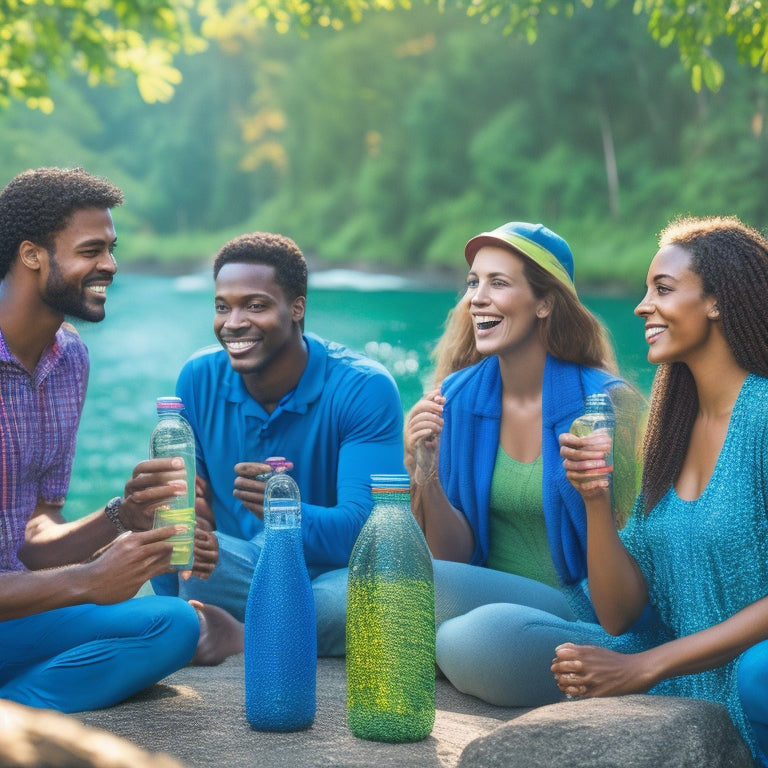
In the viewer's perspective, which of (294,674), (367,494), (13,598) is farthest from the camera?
(367,494)

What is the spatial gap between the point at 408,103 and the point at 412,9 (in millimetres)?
1127

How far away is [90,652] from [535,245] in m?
1.99

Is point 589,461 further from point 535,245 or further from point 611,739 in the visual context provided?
point 535,245

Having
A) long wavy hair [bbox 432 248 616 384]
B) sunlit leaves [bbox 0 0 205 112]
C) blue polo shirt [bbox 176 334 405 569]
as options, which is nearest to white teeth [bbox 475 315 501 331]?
long wavy hair [bbox 432 248 616 384]

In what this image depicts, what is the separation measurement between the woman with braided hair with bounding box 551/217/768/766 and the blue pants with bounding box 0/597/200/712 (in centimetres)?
111

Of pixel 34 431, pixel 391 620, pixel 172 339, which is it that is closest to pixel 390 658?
pixel 391 620

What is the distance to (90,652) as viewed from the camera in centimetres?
315

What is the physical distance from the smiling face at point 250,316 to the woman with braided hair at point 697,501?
5.19 feet

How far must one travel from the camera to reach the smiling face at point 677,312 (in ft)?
9.88

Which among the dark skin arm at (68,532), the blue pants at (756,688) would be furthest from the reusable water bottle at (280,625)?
the blue pants at (756,688)

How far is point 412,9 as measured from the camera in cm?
1349

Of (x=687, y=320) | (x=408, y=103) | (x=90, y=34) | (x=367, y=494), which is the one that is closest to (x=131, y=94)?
(x=408, y=103)

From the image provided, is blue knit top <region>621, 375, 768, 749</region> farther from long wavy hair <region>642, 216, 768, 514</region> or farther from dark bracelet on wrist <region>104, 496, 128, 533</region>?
dark bracelet on wrist <region>104, 496, 128, 533</region>

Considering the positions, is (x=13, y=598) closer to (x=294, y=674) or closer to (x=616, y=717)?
(x=294, y=674)
